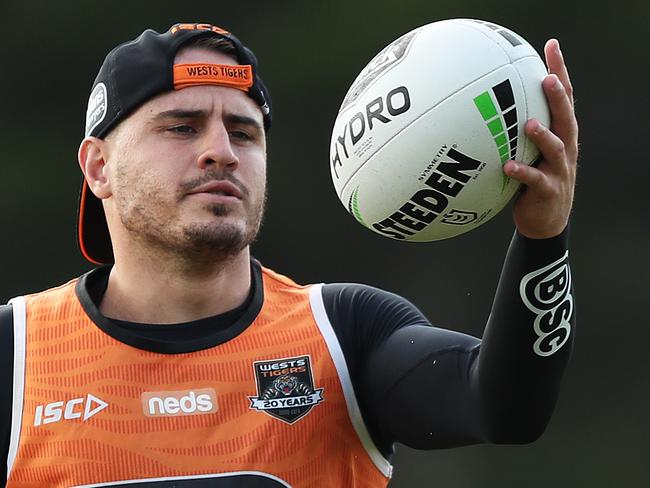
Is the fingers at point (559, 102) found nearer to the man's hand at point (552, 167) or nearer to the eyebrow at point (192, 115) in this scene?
the man's hand at point (552, 167)

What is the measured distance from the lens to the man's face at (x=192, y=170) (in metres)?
3.17

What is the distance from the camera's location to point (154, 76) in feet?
10.8

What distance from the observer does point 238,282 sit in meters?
3.32

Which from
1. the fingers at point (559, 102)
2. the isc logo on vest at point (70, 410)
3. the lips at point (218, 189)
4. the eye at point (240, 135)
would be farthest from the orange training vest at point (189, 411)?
the fingers at point (559, 102)

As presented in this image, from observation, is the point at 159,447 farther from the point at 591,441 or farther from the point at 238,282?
the point at 591,441

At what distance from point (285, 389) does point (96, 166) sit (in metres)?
0.80

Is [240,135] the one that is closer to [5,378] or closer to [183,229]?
[183,229]

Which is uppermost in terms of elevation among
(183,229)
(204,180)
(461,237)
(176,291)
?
(204,180)

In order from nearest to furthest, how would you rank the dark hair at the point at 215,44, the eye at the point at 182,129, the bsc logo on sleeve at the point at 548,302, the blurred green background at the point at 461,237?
the bsc logo on sleeve at the point at 548,302 → the eye at the point at 182,129 → the dark hair at the point at 215,44 → the blurred green background at the point at 461,237

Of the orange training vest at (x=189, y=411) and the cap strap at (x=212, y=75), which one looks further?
the cap strap at (x=212, y=75)

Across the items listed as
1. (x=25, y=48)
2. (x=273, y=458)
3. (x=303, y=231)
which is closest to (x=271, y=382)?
(x=273, y=458)

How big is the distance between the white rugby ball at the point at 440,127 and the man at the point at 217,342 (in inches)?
5.6

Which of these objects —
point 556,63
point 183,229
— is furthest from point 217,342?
point 556,63

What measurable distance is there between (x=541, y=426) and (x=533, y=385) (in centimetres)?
→ 12
